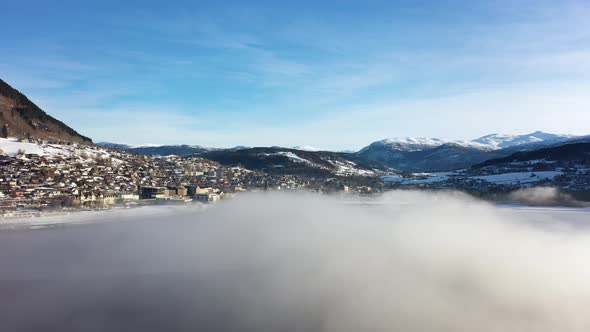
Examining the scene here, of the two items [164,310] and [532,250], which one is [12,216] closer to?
[164,310]

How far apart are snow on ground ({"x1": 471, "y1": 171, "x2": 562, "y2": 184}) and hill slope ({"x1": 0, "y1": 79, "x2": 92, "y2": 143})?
58.5 metres

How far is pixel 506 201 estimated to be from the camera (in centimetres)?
4322

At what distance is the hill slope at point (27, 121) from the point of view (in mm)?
56500

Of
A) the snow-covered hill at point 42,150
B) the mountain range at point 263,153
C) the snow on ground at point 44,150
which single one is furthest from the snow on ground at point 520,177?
the snow-covered hill at point 42,150

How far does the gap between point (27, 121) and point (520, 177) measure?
223 ft

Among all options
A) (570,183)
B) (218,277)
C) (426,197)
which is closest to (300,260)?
(218,277)

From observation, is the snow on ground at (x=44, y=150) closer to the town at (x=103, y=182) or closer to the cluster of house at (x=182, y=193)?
the town at (x=103, y=182)

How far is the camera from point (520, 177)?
55125 mm

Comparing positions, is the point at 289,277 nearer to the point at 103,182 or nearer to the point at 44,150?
the point at 103,182

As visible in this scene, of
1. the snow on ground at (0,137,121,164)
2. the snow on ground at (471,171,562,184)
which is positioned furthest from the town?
the snow on ground at (471,171,562,184)

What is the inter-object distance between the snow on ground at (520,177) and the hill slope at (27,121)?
58473 mm

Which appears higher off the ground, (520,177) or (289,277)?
(520,177)

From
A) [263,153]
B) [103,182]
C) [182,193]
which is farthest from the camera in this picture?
[263,153]

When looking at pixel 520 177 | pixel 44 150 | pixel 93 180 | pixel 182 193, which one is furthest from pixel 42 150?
pixel 520 177
